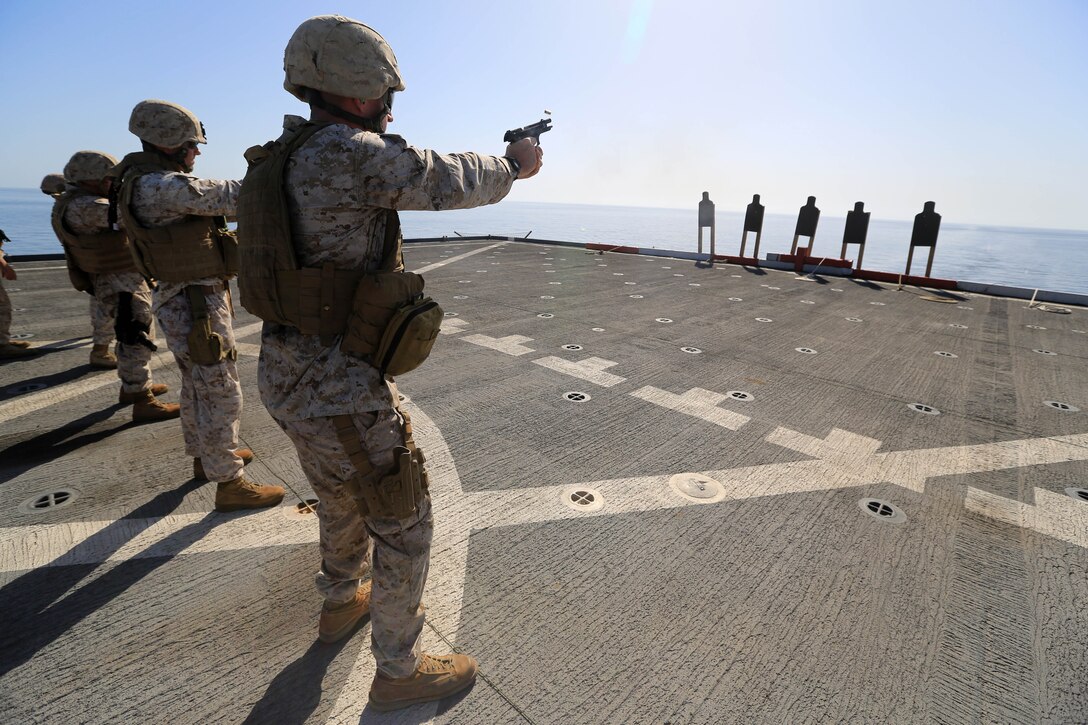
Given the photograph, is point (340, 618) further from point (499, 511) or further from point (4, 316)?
point (4, 316)

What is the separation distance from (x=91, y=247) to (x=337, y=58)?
4278 mm

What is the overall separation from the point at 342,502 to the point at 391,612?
477 mm

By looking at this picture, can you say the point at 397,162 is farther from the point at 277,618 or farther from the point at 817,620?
the point at 817,620

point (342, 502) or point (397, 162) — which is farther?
point (342, 502)

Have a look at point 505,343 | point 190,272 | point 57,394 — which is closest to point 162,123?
point 190,272

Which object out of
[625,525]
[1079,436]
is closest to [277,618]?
[625,525]

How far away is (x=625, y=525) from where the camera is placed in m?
2.87

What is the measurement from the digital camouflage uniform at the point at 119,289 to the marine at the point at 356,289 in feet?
10.8

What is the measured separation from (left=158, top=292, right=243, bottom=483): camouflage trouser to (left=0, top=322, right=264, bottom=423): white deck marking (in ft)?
7.83

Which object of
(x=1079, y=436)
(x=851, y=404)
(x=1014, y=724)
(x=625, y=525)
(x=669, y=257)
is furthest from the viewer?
(x=669, y=257)

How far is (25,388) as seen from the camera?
465 centimetres

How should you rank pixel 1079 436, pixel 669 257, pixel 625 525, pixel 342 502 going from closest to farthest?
pixel 342 502, pixel 625 525, pixel 1079 436, pixel 669 257

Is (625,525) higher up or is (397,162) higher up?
(397,162)

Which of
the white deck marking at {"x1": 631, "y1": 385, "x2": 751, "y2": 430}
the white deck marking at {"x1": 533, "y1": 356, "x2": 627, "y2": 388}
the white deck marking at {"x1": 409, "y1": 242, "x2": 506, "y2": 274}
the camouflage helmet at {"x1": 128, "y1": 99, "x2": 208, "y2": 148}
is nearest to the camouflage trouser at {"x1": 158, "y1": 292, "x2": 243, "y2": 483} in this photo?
the camouflage helmet at {"x1": 128, "y1": 99, "x2": 208, "y2": 148}
